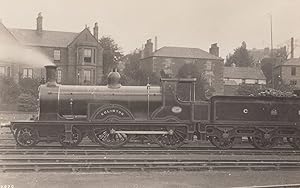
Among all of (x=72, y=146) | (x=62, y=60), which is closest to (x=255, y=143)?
(x=72, y=146)

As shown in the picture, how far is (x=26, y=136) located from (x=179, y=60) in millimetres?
35370

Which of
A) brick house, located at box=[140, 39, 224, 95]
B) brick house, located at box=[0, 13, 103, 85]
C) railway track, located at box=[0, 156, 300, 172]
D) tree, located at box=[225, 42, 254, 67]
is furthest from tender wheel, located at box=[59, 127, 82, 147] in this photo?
tree, located at box=[225, 42, 254, 67]

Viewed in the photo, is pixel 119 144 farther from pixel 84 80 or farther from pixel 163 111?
pixel 84 80

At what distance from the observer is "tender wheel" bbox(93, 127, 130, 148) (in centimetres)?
1420

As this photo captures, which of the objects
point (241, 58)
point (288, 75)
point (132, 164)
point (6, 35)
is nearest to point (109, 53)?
point (6, 35)

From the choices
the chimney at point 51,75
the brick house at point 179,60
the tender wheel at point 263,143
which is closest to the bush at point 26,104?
the chimney at point 51,75

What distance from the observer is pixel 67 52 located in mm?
43594

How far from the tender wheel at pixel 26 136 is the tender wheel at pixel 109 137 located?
6.23 feet

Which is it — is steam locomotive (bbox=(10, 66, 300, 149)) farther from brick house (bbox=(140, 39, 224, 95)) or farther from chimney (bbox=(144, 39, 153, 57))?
chimney (bbox=(144, 39, 153, 57))

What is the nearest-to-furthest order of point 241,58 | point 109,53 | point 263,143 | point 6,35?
point 263,143 < point 6,35 < point 109,53 < point 241,58

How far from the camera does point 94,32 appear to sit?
151ft

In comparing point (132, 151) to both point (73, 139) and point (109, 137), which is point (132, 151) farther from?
point (73, 139)

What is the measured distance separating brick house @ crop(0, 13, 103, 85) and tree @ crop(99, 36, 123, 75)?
23.4 ft

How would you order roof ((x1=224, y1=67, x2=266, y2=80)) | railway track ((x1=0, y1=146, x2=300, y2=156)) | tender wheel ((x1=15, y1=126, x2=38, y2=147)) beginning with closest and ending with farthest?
railway track ((x1=0, y1=146, x2=300, y2=156)) → tender wheel ((x1=15, y1=126, x2=38, y2=147)) → roof ((x1=224, y1=67, x2=266, y2=80))
